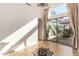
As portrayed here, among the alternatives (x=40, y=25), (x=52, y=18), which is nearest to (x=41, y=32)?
(x=40, y=25)

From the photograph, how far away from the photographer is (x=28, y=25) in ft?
3.84

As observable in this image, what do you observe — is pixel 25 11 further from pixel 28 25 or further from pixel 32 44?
pixel 32 44

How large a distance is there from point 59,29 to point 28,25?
1.10 ft

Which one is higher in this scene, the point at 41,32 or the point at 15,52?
the point at 41,32

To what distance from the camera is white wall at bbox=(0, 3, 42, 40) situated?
1.11m

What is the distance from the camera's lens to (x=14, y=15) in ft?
3.75

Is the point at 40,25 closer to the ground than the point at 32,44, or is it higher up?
higher up

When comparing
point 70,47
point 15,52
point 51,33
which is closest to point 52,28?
point 51,33

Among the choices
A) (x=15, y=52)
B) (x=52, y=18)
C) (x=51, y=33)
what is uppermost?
(x=52, y=18)

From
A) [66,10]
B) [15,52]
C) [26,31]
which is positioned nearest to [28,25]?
[26,31]

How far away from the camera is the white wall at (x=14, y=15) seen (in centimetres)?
111

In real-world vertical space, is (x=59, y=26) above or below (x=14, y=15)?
below

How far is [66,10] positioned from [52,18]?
0.17 m

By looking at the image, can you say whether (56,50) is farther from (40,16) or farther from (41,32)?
(40,16)
